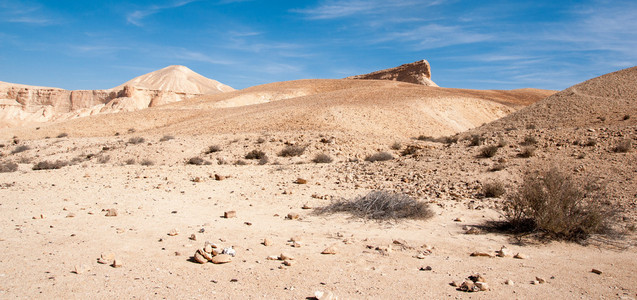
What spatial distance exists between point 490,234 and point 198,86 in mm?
118558

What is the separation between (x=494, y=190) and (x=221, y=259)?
6198 millimetres

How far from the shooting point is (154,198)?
29.5ft

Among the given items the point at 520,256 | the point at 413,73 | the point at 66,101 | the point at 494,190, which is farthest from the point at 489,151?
the point at 66,101

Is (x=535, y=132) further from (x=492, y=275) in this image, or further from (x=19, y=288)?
(x=19, y=288)

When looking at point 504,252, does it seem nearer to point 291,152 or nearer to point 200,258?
point 200,258

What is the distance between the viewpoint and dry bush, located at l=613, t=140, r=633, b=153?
31.9 feet

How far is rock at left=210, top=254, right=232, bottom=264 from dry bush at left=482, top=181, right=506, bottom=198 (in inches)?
239

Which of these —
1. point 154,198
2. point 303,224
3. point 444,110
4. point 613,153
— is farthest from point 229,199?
point 444,110

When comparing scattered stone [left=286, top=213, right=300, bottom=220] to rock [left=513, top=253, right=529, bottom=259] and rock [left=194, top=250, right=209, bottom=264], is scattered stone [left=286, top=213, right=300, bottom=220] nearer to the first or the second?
rock [left=194, top=250, right=209, bottom=264]

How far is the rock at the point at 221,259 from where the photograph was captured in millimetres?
4855

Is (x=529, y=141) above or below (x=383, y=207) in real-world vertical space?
above

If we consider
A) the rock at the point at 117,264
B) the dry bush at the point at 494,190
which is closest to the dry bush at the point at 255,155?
the dry bush at the point at 494,190

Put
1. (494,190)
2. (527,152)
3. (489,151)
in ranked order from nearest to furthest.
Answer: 1. (494,190)
2. (527,152)
3. (489,151)

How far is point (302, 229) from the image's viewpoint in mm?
6668
